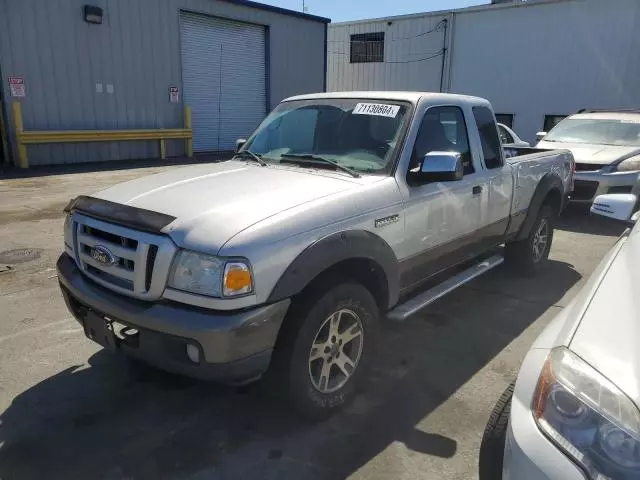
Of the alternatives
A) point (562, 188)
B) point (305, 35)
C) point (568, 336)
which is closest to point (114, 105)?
point (305, 35)

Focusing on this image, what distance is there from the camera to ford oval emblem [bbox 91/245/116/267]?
283cm

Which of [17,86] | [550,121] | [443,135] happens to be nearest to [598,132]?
[443,135]

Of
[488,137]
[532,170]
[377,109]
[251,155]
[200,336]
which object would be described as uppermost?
[377,109]

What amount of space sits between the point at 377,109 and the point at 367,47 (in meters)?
20.9

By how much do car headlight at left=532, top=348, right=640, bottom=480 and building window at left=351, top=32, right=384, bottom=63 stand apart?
74.8ft

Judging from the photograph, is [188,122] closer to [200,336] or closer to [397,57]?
[397,57]

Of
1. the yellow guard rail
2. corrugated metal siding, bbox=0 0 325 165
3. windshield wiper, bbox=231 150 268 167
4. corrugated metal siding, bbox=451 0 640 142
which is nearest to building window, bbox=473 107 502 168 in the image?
windshield wiper, bbox=231 150 268 167

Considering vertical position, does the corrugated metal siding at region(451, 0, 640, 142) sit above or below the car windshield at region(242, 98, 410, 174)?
above

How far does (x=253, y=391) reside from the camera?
11.1 ft

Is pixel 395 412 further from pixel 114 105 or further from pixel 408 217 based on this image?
pixel 114 105

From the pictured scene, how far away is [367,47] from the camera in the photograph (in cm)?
2316

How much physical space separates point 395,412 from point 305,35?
1911cm

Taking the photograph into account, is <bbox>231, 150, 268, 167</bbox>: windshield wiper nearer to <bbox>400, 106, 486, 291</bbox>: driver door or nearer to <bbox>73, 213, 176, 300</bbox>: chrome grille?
<bbox>400, 106, 486, 291</bbox>: driver door

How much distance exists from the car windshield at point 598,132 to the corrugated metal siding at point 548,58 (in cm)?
826
